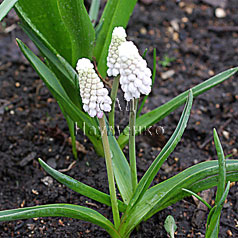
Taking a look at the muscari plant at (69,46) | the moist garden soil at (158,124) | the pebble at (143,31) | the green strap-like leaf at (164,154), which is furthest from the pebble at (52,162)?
the pebble at (143,31)

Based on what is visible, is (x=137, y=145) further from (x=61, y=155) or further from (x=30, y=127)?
(x=30, y=127)

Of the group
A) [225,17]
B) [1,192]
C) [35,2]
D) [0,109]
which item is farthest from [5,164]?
[225,17]

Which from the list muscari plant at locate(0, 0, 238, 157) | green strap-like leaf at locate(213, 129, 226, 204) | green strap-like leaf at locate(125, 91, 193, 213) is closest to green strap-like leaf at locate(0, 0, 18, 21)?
muscari plant at locate(0, 0, 238, 157)

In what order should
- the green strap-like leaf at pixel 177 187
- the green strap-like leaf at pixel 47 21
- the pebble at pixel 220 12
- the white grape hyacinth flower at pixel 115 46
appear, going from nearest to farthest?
1. the white grape hyacinth flower at pixel 115 46
2. the green strap-like leaf at pixel 177 187
3. the green strap-like leaf at pixel 47 21
4. the pebble at pixel 220 12

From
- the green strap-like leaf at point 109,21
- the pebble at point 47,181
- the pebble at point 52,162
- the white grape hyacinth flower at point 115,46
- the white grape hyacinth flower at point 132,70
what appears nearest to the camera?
the white grape hyacinth flower at point 132,70

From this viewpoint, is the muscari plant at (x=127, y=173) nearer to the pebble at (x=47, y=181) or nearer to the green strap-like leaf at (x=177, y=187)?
the green strap-like leaf at (x=177, y=187)

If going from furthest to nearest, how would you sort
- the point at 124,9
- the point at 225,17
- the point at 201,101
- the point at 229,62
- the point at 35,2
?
the point at 225,17
the point at 229,62
the point at 201,101
the point at 124,9
the point at 35,2

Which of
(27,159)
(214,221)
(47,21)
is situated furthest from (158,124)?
(214,221)
